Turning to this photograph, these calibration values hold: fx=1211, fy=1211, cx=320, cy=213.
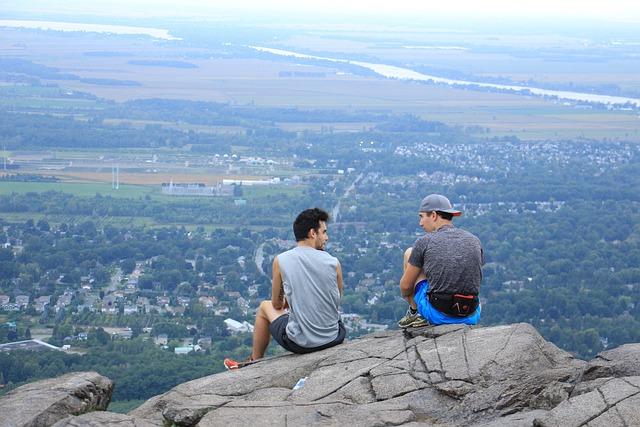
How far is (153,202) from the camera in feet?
126

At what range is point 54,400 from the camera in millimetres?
7617

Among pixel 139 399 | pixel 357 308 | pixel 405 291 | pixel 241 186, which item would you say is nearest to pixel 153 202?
pixel 241 186

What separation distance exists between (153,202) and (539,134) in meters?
26.2

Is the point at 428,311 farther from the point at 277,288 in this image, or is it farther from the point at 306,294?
the point at 277,288


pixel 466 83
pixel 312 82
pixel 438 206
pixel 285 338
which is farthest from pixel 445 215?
pixel 466 83

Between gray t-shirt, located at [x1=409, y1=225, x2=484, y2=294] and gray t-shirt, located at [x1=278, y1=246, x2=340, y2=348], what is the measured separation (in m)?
0.68

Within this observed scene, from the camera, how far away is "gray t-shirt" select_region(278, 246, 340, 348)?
28.5ft

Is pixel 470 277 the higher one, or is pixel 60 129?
pixel 470 277

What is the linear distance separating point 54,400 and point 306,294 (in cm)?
199

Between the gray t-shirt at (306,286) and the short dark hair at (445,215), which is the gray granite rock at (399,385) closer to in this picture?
the gray t-shirt at (306,286)

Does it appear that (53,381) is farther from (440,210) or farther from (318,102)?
(318,102)

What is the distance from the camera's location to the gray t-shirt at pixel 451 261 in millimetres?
8586

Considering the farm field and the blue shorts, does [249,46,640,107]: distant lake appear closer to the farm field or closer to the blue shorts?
the farm field

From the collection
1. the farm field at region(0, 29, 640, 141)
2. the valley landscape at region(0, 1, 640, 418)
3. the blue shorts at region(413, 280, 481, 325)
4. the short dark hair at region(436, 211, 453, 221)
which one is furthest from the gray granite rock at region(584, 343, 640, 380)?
the farm field at region(0, 29, 640, 141)
